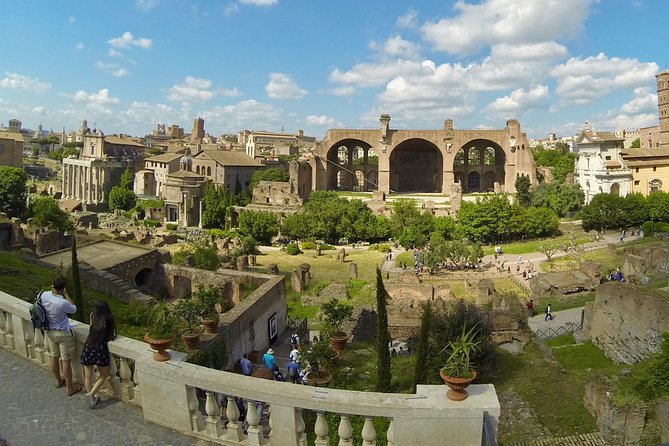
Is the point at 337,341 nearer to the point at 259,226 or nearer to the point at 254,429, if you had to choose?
the point at 254,429

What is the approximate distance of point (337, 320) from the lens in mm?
14492

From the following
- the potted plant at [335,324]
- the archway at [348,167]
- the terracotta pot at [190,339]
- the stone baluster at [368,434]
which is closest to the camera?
the stone baluster at [368,434]

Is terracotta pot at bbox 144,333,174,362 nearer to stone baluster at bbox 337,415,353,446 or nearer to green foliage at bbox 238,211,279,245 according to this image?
stone baluster at bbox 337,415,353,446

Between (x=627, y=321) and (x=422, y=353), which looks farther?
(x=627, y=321)

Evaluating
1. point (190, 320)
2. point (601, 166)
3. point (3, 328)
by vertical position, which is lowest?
point (190, 320)

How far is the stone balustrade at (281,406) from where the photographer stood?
174 inches

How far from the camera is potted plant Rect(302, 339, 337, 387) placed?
10711 millimetres

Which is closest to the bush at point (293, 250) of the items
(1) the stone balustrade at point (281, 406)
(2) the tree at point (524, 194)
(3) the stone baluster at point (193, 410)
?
(2) the tree at point (524, 194)

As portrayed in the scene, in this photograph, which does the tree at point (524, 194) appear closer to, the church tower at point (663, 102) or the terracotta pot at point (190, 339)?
the church tower at point (663, 102)

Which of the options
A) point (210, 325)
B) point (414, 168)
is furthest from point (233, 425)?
point (414, 168)

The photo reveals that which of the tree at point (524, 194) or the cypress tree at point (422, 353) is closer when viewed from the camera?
Answer: the cypress tree at point (422, 353)

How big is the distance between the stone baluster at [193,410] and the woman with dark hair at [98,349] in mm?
1208

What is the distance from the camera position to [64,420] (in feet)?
17.7

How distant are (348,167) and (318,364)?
62313 millimetres
